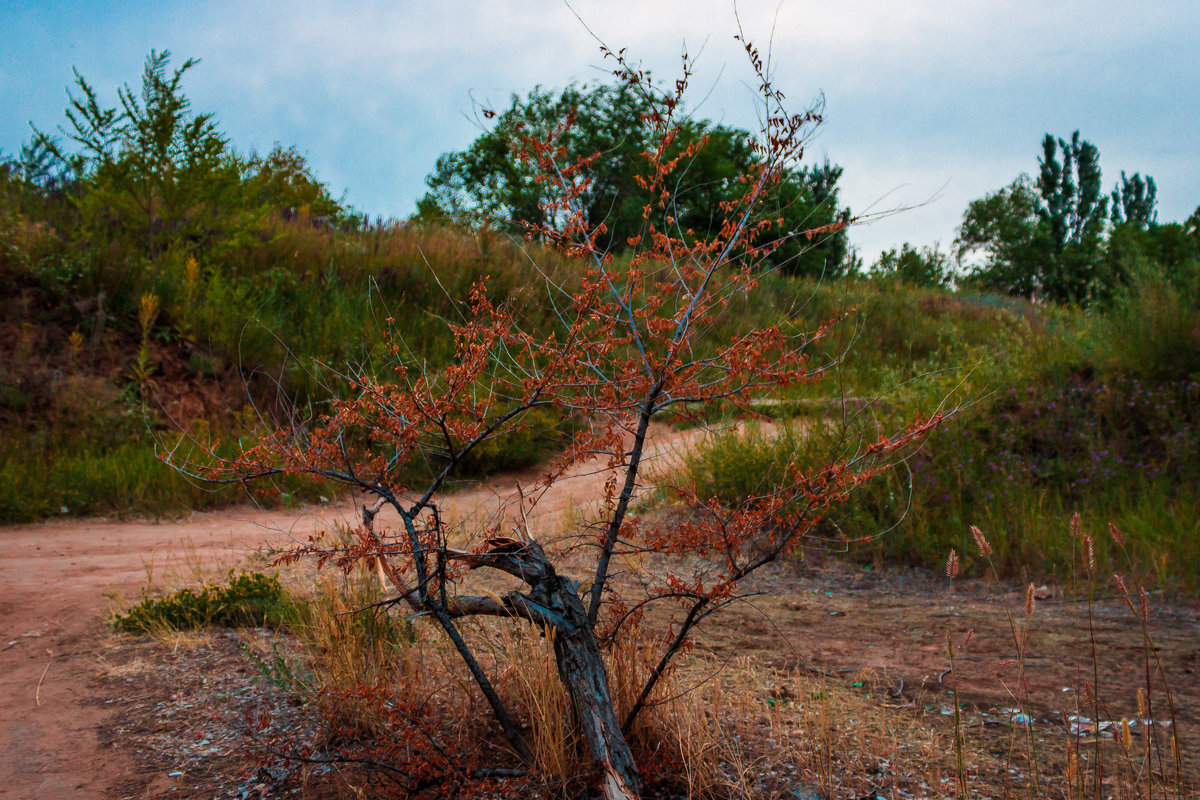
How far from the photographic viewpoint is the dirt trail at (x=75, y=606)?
3025 mm

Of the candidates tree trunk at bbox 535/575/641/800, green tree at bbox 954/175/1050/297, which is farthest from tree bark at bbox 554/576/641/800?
green tree at bbox 954/175/1050/297

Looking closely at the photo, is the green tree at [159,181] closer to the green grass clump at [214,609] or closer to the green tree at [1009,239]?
the green grass clump at [214,609]

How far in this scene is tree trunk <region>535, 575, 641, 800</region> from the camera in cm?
234

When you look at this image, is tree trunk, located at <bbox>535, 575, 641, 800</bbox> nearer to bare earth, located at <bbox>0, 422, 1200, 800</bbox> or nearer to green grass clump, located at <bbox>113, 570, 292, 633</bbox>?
bare earth, located at <bbox>0, 422, 1200, 800</bbox>

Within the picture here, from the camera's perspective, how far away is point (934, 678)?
3.79m

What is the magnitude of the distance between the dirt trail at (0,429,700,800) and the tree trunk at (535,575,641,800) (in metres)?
0.38

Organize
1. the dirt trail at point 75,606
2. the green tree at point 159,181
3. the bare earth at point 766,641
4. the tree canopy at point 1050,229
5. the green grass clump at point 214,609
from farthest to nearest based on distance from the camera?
the tree canopy at point 1050,229
the green tree at point 159,181
the green grass clump at point 214,609
the bare earth at point 766,641
the dirt trail at point 75,606

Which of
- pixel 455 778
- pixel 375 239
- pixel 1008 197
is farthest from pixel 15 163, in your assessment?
pixel 1008 197

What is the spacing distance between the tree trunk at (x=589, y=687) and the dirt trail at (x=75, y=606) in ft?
1.24

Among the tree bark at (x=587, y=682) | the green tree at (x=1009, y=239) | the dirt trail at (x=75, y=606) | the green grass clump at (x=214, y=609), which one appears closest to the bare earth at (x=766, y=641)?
the dirt trail at (x=75, y=606)

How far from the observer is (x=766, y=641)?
14.2 ft

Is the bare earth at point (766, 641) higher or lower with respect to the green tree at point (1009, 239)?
lower

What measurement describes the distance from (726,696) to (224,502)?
640 cm

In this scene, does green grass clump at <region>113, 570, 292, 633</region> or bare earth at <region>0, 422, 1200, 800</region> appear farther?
green grass clump at <region>113, 570, 292, 633</region>
